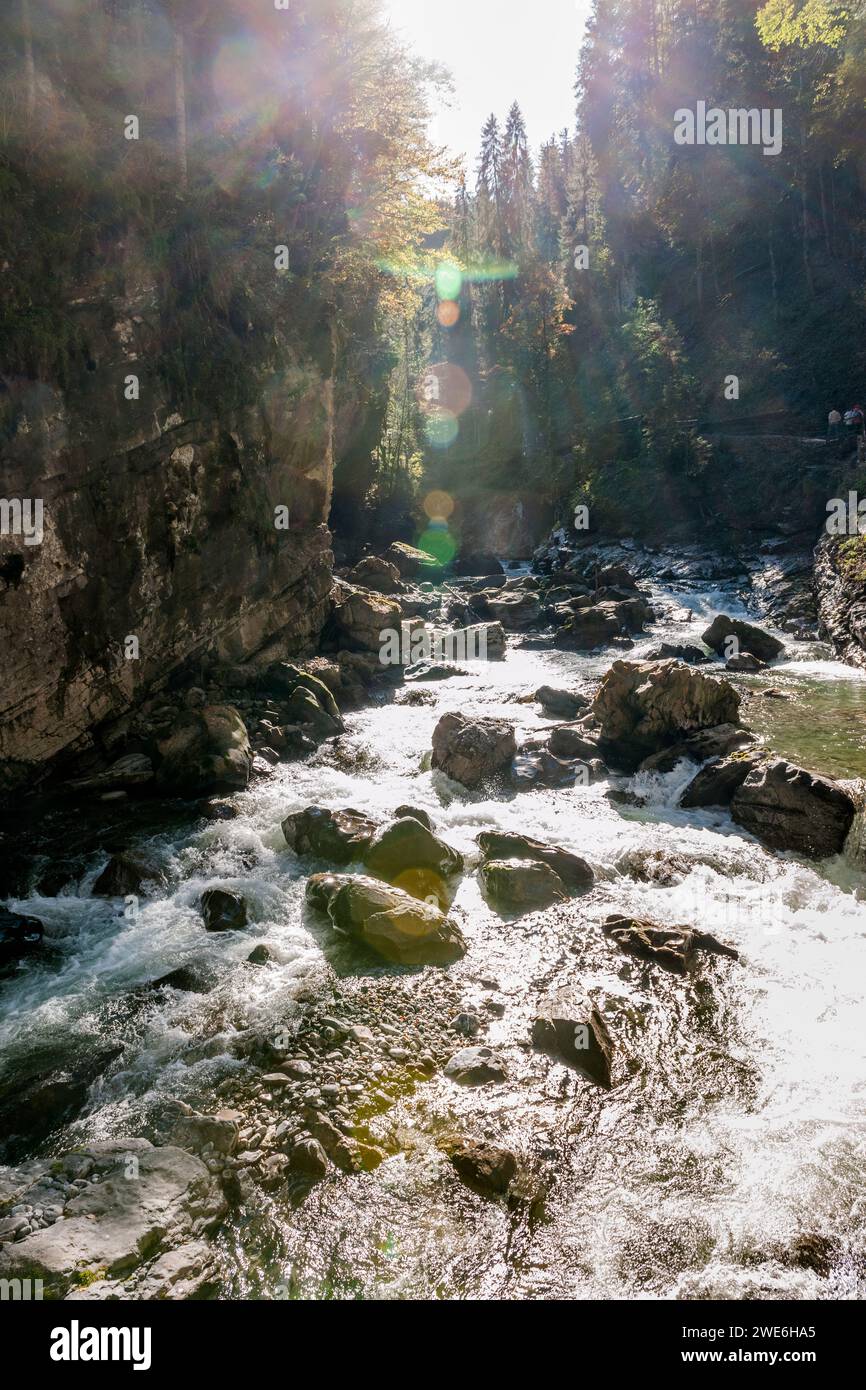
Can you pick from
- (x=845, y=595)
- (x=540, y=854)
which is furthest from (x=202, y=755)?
(x=845, y=595)

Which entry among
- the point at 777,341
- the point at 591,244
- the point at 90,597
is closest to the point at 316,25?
the point at 90,597

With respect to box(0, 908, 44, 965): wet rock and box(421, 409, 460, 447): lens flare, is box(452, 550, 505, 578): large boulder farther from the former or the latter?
box(0, 908, 44, 965): wet rock


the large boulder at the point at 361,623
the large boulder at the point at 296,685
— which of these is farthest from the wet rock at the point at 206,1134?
the large boulder at the point at 361,623

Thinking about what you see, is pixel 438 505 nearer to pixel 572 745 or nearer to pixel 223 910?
pixel 572 745

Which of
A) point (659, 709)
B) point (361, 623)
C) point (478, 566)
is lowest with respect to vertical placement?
point (659, 709)

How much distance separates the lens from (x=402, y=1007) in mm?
8086

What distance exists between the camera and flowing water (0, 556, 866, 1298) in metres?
5.22

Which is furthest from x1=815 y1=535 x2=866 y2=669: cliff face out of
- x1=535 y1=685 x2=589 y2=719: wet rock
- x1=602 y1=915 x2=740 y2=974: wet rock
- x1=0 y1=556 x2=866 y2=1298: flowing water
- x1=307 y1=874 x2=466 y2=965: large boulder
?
x1=307 y1=874 x2=466 y2=965: large boulder

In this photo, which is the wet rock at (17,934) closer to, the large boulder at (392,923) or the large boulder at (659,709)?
the large boulder at (392,923)

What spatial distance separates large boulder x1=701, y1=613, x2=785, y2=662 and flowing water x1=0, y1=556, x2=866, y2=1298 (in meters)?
11.0

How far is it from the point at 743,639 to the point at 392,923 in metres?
19.5

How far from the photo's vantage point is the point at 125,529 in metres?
14.9
